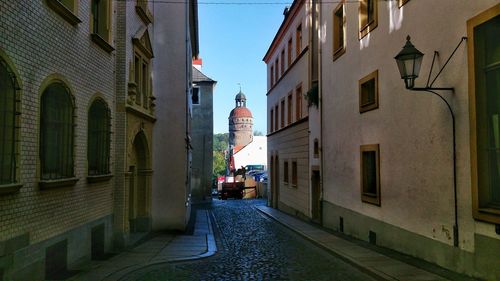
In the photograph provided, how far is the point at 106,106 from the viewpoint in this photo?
12188 mm

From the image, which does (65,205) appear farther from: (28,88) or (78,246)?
(28,88)

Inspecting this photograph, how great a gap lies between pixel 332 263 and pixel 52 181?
6.27m

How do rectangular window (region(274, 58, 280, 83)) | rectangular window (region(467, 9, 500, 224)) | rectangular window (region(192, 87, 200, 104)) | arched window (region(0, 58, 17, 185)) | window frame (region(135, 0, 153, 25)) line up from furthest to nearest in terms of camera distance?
1. rectangular window (region(192, 87, 200, 104))
2. rectangular window (region(274, 58, 280, 83))
3. window frame (region(135, 0, 153, 25))
4. rectangular window (region(467, 9, 500, 224))
5. arched window (region(0, 58, 17, 185))

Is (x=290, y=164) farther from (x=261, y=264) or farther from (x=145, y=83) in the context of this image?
(x=261, y=264)

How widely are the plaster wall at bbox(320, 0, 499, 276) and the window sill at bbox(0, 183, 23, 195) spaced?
7.26 meters

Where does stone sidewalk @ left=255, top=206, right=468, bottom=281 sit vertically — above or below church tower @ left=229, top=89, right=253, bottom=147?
below

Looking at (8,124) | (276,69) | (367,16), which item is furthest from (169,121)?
(276,69)

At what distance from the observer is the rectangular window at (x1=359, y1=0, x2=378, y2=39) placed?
13.2 meters

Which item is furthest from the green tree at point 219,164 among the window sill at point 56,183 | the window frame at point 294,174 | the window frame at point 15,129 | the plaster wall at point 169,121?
the window frame at point 15,129

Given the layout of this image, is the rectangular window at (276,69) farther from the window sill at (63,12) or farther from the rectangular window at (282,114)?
the window sill at (63,12)

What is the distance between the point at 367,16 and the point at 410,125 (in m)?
4.73

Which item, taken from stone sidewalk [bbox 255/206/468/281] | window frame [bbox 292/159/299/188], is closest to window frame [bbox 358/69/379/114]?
stone sidewalk [bbox 255/206/468/281]

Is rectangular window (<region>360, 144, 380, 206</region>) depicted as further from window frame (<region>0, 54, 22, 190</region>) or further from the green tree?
the green tree

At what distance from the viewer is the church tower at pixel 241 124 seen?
116188mm
